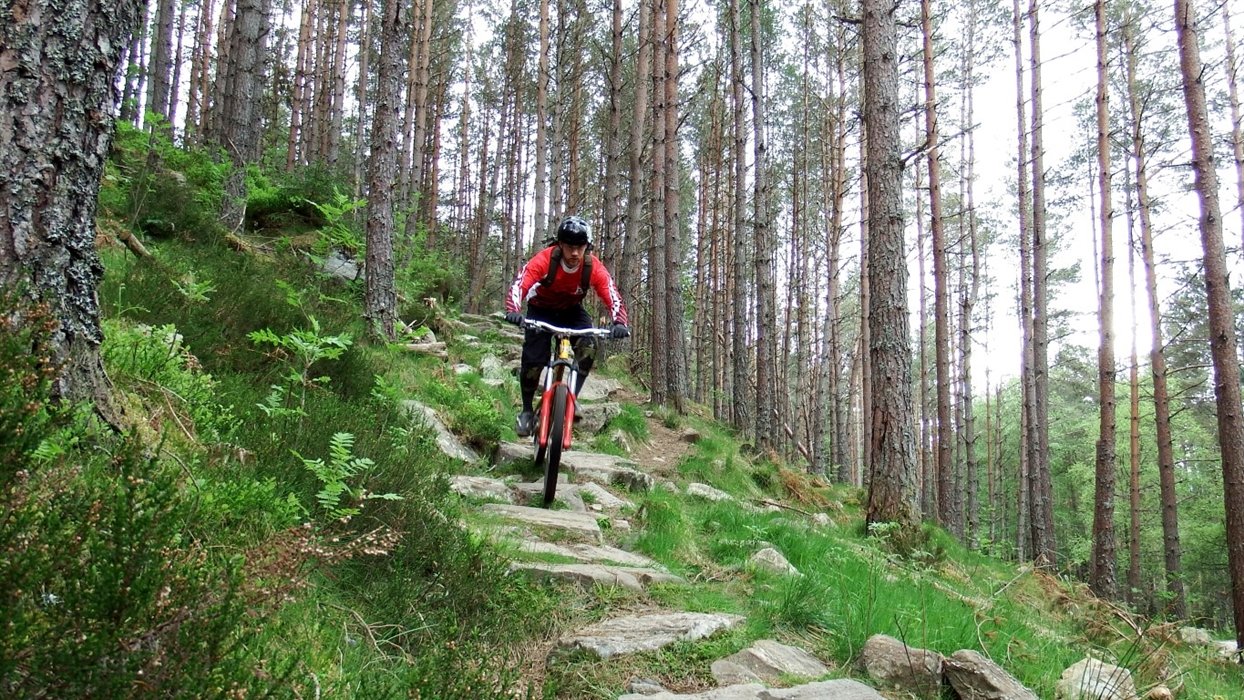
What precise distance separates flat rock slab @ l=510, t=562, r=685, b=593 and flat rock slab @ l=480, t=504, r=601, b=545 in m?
0.73

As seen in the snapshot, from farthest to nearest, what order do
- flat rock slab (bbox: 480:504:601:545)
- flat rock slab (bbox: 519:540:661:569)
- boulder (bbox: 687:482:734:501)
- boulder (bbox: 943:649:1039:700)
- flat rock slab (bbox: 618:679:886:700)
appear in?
boulder (bbox: 687:482:734:501), flat rock slab (bbox: 480:504:601:545), flat rock slab (bbox: 519:540:661:569), boulder (bbox: 943:649:1039:700), flat rock slab (bbox: 618:679:886:700)

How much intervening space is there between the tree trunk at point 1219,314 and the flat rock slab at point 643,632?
27.4 ft

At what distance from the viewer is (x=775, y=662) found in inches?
122

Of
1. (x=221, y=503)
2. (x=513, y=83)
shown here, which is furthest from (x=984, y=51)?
(x=221, y=503)

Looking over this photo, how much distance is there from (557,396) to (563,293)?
104cm

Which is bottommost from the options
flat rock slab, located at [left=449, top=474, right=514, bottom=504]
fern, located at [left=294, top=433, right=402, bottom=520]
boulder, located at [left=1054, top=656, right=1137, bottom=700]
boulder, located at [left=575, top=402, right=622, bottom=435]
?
boulder, located at [left=1054, top=656, right=1137, bottom=700]

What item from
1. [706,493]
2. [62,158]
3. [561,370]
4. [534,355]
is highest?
[62,158]

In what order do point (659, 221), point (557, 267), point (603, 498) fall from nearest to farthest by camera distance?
1. point (557, 267)
2. point (603, 498)
3. point (659, 221)

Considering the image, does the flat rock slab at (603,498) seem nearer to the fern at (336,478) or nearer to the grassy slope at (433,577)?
the grassy slope at (433,577)

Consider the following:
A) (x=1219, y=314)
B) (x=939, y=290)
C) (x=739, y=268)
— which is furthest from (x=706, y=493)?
(x=939, y=290)

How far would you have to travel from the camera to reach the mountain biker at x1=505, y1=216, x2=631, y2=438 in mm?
5758

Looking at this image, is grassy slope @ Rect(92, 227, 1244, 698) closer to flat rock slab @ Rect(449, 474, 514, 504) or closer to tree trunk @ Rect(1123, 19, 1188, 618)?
flat rock slab @ Rect(449, 474, 514, 504)

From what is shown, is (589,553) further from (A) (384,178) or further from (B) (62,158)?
(A) (384,178)

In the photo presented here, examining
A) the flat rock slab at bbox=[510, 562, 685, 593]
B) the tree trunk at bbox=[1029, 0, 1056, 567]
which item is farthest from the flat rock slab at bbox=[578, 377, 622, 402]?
the tree trunk at bbox=[1029, 0, 1056, 567]
